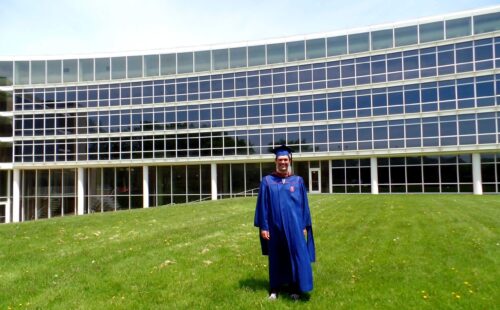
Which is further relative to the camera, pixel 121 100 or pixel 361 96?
pixel 121 100

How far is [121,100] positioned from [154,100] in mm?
3205

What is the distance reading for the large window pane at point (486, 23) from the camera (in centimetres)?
2902

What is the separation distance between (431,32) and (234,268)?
2911cm

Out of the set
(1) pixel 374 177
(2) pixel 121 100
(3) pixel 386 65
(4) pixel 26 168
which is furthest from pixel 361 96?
(4) pixel 26 168

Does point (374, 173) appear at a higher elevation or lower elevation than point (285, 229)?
higher

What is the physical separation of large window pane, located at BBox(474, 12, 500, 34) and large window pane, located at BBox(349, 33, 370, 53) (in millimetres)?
7311

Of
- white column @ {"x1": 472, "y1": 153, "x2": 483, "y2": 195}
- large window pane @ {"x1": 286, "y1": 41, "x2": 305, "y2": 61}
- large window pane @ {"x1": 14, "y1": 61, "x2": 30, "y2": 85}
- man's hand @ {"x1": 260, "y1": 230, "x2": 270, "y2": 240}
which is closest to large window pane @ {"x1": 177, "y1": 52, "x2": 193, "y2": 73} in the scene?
large window pane @ {"x1": 286, "y1": 41, "x2": 305, "y2": 61}

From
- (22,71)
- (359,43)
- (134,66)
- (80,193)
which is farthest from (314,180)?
(22,71)

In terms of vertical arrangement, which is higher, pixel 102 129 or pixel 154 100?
pixel 154 100

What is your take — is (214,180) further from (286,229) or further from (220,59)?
(286,229)

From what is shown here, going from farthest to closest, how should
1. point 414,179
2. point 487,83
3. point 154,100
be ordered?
point 154,100 → point 414,179 → point 487,83

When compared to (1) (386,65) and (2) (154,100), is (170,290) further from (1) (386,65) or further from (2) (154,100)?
(2) (154,100)

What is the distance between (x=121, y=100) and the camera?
1532 inches

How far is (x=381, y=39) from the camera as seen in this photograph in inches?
1278
